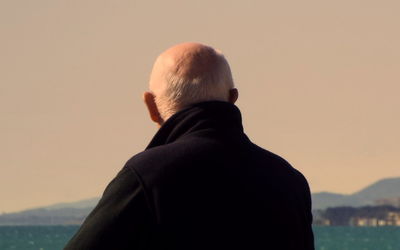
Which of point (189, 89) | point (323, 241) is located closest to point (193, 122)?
point (189, 89)

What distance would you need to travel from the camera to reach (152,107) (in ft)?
10.5

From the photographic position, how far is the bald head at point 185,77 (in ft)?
10.3

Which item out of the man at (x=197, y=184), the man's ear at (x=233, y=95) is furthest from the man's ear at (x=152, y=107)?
the man's ear at (x=233, y=95)

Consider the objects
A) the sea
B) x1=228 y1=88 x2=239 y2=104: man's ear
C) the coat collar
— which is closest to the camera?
the coat collar

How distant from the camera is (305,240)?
10.8ft

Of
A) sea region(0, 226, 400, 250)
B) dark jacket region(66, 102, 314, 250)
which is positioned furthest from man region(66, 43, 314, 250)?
sea region(0, 226, 400, 250)

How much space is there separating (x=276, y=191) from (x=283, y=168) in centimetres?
11

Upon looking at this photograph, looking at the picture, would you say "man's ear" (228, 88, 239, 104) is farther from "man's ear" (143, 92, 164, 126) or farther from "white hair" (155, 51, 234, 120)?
"man's ear" (143, 92, 164, 126)

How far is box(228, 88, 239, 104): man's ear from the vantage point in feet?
10.7

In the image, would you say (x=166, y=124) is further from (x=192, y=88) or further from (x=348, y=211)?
(x=348, y=211)

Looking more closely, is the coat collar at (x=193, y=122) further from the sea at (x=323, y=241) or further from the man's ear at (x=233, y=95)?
the sea at (x=323, y=241)

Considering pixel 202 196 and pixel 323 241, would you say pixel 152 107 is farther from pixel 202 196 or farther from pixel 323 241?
pixel 323 241

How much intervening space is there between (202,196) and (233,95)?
343 millimetres

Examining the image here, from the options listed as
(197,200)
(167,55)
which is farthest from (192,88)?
(197,200)
